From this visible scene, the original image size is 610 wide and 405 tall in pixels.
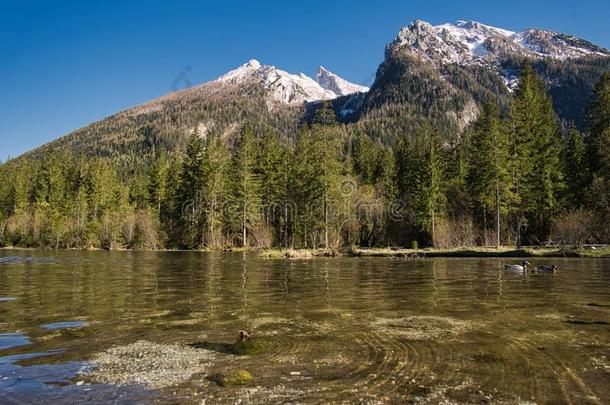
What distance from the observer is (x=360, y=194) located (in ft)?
228

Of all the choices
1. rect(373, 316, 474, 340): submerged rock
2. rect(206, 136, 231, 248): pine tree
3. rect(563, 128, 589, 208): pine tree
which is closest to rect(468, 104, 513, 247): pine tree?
rect(563, 128, 589, 208): pine tree

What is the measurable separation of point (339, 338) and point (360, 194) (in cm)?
5987

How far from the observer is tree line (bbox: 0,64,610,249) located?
180ft

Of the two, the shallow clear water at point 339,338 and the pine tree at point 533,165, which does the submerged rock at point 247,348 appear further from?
the pine tree at point 533,165

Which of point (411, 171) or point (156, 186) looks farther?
point (156, 186)

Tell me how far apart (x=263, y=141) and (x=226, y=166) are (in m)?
10.0

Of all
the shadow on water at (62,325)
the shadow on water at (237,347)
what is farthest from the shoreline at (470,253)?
the shadow on water at (237,347)

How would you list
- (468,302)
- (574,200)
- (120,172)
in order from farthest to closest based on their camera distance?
(120,172)
(574,200)
(468,302)

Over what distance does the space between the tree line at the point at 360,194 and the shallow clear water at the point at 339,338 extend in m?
37.0

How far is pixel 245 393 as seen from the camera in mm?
6777

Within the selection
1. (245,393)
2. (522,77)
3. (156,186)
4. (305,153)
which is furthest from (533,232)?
(156,186)

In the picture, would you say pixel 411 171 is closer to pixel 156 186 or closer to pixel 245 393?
pixel 156 186

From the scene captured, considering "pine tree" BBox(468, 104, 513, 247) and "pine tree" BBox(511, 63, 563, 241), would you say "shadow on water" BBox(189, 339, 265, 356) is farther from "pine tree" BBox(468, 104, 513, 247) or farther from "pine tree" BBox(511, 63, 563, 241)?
"pine tree" BBox(511, 63, 563, 241)

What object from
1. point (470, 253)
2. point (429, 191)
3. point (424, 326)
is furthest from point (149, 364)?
point (429, 191)
